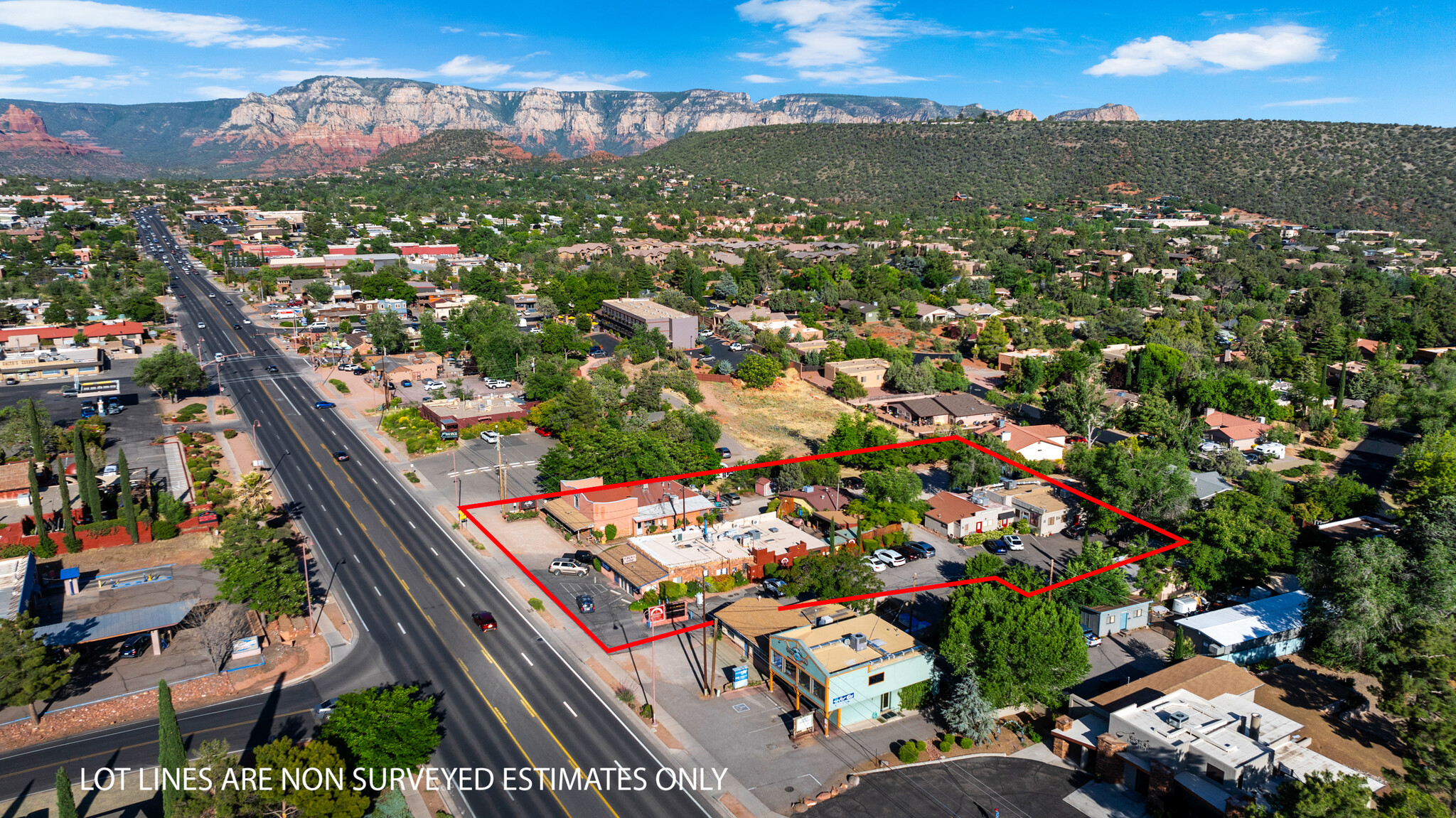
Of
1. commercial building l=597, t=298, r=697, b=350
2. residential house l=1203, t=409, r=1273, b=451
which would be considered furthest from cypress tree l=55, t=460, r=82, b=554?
residential house l=1203, t=409, r=1273, b=451

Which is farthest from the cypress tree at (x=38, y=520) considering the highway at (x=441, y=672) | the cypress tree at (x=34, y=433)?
the highway at (x=441, y=672)

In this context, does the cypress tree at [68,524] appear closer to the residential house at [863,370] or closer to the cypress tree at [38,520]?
the cypress tree at [38,520]

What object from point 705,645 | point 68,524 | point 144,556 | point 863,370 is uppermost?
point 863,370

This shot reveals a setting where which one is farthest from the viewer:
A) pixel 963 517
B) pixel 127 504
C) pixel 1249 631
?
pixel 963 517

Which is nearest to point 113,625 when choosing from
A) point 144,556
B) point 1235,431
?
point 144,556

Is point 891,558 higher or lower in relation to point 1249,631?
lower
